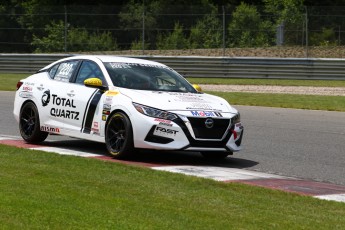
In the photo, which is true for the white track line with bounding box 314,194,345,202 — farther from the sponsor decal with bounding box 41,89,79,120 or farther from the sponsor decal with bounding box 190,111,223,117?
the sponsor decal with bounding box 41,89,79,120

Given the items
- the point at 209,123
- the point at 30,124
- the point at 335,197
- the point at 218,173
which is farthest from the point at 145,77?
the point at 335,197

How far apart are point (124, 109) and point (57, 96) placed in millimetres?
1660

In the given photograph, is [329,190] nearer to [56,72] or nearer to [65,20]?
[56,72]

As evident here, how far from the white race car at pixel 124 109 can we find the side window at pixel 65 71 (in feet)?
0.05

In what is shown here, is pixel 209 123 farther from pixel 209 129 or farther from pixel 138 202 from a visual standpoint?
pixel 138 202

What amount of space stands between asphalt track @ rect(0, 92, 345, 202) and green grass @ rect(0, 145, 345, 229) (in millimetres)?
995

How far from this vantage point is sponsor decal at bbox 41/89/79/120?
43.0 feet

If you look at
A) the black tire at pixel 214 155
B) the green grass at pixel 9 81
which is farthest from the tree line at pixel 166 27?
the black tire at pixel 214 155

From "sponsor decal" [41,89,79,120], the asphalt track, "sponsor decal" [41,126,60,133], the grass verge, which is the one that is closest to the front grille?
the asphalt track

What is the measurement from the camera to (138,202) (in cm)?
830

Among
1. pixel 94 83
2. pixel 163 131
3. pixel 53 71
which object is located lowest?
pixel 163 131

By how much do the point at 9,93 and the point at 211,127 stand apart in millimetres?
15357

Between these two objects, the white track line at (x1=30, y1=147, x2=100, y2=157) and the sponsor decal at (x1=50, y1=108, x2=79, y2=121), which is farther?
the sponsor decal at (x1=50, y1=108, x2=79, y2=121)

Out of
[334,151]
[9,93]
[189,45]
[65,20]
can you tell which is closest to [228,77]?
[189,45]
